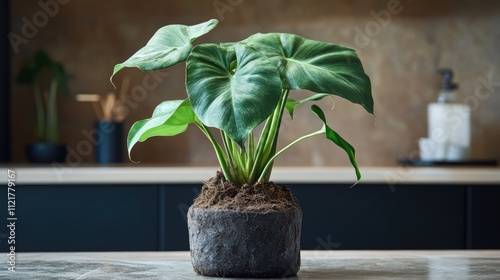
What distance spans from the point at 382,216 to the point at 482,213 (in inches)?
11.5

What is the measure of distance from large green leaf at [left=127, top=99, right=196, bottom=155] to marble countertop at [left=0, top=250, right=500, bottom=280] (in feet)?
0.60

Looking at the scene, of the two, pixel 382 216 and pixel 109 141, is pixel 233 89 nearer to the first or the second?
pixel 382 216

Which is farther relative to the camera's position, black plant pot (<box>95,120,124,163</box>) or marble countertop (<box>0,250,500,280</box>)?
black plant pot (<box>95,120,124,163</box>)

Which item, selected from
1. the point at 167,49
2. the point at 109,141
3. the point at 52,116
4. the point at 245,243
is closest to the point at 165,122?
the point at 167,49

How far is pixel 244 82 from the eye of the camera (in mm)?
989

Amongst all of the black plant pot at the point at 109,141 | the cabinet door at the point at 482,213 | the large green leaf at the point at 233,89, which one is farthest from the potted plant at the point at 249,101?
the black plant pot at the point at 109,141

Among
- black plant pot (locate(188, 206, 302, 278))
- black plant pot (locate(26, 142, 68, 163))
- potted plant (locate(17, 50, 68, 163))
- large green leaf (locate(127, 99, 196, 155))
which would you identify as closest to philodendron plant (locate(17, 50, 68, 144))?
potted plant (locate(17, 50, 68, 163))

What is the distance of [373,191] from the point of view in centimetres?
234

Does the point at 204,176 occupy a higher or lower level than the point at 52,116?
lower

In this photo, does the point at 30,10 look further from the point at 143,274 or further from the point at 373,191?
the point at 143,274

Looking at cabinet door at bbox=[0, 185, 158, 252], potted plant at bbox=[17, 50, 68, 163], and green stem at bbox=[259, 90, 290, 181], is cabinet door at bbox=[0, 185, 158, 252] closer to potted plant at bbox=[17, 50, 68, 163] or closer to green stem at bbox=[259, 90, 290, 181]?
potted plant at bbox=[17, 50, 68, 163]

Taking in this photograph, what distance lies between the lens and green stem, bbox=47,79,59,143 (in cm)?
282

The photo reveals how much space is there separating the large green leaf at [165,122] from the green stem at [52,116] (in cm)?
171

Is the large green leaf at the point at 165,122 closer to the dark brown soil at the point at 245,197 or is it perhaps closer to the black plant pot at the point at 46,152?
the dark brown soil at the point at 245,197
